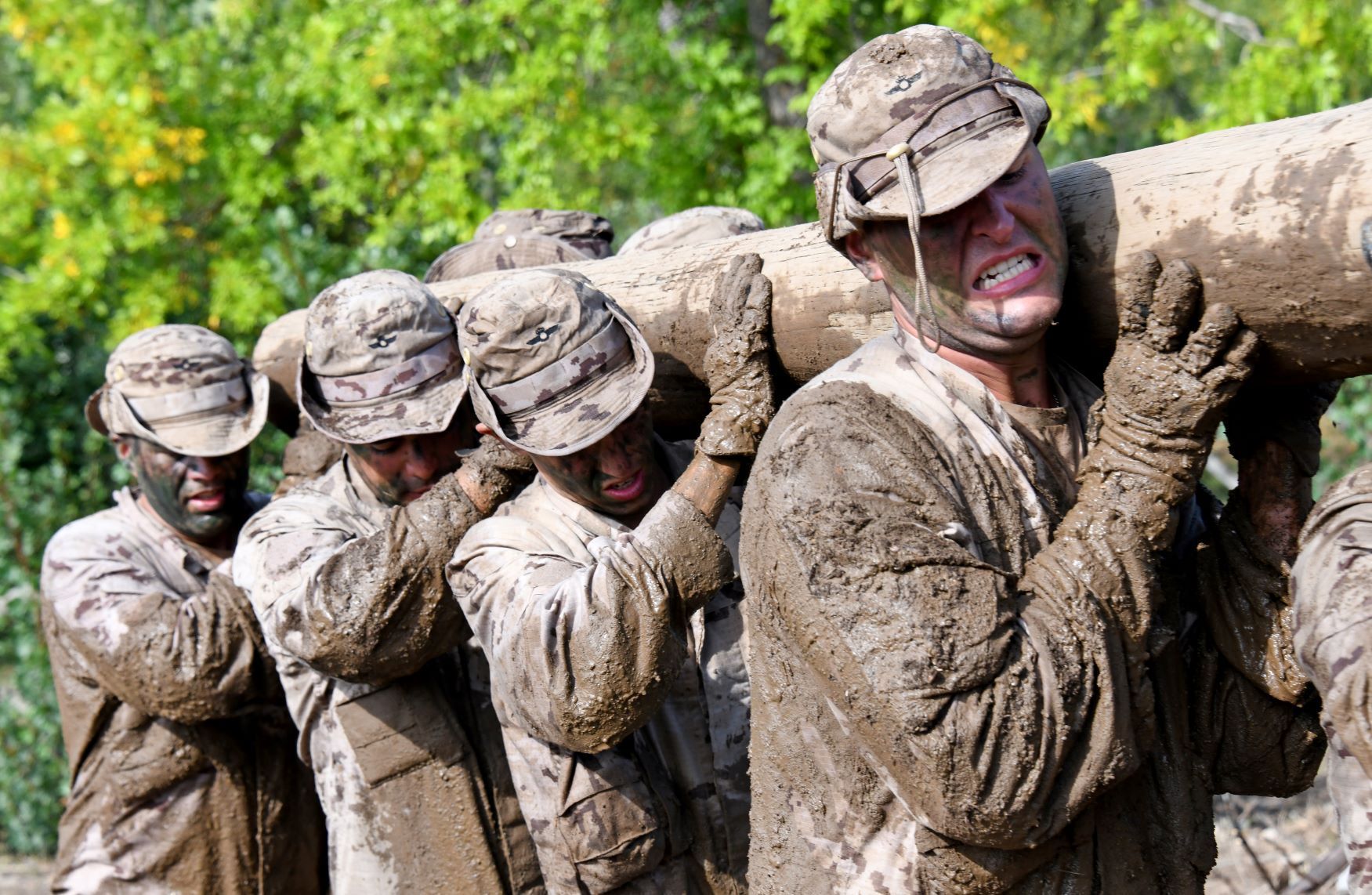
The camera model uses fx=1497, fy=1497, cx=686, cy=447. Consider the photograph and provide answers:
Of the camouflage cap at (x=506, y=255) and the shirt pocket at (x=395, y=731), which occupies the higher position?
the camouflage cap at (x=506, y=255)

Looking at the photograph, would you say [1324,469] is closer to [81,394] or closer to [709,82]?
[709,82]

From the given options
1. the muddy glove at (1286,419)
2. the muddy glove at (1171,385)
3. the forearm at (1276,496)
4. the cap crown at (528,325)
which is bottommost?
the forearm at (1276,496)

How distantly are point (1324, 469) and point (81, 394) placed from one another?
8.16 metres

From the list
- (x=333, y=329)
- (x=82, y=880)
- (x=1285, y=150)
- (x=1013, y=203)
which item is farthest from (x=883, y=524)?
(x=82, y=880)

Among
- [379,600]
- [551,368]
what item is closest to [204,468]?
[379,600]

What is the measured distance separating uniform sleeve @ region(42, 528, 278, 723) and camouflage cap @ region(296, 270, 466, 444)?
2.56 ft

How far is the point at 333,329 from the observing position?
406cm

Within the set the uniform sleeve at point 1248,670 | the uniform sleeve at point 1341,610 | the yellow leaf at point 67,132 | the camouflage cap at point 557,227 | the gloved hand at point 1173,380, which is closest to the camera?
the uniform sleeve at point 1341,610

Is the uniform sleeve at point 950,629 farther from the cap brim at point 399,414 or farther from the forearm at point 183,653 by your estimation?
the forearm at point 183,653

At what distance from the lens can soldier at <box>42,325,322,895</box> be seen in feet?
15.4

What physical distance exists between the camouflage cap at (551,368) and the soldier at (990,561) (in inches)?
34.2

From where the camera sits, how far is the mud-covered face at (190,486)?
4.77 m

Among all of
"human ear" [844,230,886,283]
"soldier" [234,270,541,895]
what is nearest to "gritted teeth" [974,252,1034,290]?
"human ear" [844,230,886,283]

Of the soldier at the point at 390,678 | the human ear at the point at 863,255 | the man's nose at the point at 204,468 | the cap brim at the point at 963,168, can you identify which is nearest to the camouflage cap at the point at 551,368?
the soldier at the point at 390,678
